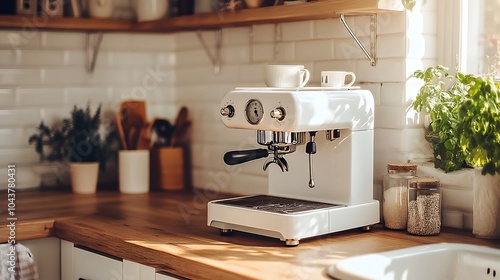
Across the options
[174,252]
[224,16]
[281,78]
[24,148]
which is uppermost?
[224,16]

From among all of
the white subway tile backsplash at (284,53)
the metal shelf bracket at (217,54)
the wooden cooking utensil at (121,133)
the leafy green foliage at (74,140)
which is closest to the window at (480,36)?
the white subway tile backsplash at (284,53)

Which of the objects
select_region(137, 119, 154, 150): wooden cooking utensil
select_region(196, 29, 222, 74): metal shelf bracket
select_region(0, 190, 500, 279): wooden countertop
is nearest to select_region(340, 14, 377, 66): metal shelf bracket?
select_region(0, 190, 500, 279): wooden countertop

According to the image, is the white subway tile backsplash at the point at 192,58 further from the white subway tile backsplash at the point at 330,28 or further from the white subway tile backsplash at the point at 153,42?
the white subway tile backsplash at the point at 330,28

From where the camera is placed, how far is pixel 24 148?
3.46 metres

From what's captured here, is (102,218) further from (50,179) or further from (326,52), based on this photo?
(326,52)

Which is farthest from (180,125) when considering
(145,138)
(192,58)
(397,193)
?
(397,193)

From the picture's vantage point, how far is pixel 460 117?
2334mm

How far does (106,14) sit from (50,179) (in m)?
0.77

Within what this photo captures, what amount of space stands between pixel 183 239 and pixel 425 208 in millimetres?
753

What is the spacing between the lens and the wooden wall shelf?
2.60 metres

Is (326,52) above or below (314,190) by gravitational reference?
above

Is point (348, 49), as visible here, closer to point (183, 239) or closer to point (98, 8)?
point (183, 239)

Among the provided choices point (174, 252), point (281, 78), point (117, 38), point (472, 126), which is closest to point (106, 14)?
point (117, 38)

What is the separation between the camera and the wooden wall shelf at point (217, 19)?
8.52 ft
